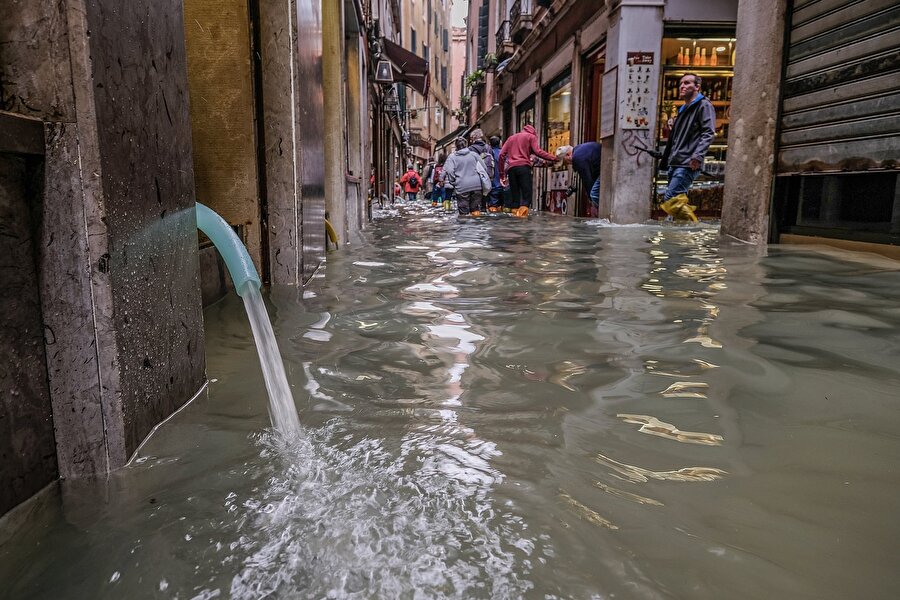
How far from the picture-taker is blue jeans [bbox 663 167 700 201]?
363 inches

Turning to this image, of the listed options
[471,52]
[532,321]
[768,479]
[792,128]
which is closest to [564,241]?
[792,128]

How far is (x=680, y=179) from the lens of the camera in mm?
9258

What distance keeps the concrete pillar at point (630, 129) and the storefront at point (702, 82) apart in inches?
17.9

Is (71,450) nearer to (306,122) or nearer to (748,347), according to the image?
(748,347)

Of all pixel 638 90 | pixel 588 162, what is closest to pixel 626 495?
pixel 638 90

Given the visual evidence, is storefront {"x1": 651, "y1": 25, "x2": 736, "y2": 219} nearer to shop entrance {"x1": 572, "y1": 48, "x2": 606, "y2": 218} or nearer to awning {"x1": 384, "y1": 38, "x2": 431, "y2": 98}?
shop entrance {"x1": 572, "y1": 48, "x2": 606, "y2": 218}

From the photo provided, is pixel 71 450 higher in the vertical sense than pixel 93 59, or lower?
lower

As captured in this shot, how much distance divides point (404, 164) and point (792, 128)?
123 ft

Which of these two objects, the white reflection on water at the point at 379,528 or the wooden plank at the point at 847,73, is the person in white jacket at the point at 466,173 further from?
the white reflection on water at the point at 379,528

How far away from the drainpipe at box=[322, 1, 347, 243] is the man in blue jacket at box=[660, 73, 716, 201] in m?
4.75

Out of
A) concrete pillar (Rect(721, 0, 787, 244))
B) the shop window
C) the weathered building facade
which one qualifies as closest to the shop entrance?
the shop window

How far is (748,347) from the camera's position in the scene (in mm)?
2461

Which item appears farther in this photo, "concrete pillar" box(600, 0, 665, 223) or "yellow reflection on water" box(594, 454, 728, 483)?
"concrete pillar" box(600, 0, 665, 223)

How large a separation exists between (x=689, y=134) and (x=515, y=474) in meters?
8.56
